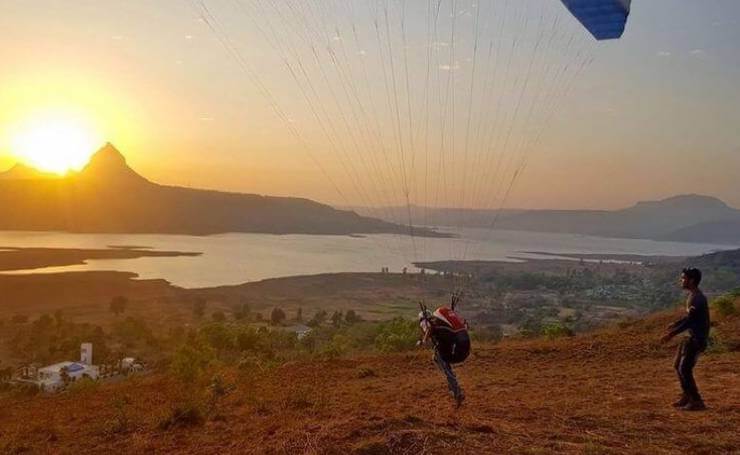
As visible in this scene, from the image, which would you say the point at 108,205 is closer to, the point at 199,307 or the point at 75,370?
the point at 199,307

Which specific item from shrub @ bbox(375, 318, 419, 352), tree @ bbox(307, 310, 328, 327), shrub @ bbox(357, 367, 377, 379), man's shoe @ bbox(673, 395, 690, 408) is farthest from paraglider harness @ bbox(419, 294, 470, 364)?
tree @ bbox(307, 310, 328, 327)

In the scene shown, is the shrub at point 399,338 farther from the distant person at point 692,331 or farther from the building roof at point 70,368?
the building roof at point 70,368

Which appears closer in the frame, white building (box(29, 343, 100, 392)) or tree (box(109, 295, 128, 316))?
white building (box(29, 343, 100, 392))

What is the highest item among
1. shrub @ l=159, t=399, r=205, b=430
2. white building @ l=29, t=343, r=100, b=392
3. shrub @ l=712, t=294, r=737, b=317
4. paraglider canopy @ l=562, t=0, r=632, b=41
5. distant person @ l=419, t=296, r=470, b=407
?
paraglider canopy @ l=562, t=0, r=632, b=41

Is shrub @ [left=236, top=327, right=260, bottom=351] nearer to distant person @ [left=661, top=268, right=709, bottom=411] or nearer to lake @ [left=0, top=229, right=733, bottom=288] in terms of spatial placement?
distant person @ [left=661, top=268, right=709, bottom=411]

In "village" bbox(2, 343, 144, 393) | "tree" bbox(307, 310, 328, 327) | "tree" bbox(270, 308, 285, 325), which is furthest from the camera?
"tree" bbox(270, 308, 285, 325)

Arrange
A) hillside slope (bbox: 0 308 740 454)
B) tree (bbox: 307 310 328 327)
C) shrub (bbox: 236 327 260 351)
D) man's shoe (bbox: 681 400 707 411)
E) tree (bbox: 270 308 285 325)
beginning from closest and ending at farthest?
1. hillside slope (bbox: 0 308 740 454)
2. man's shoe (bbox: 681 400 707 411)
3. shrub (bbox: 236 327 260 351)
4. tree (bbox: 307 310 328 327)
5. tree (bbox: 270 308 285 325)
